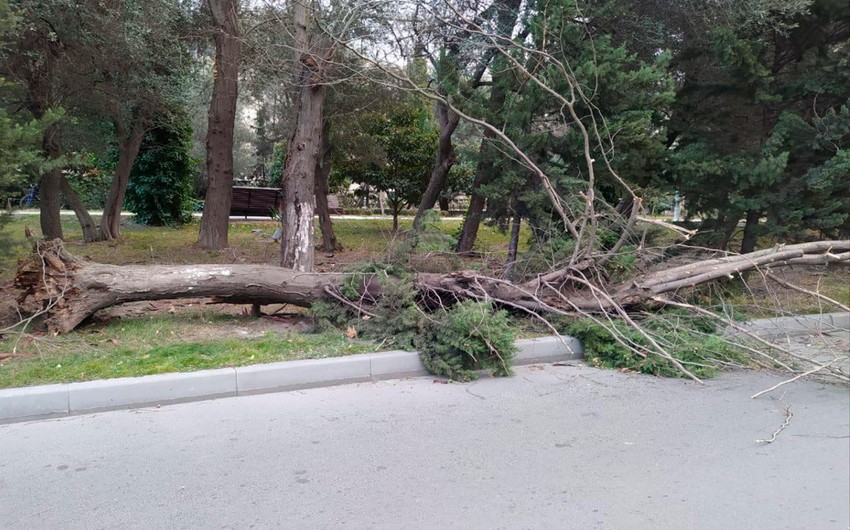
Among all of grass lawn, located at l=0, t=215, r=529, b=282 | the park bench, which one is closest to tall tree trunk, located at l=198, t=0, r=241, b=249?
grass lawn, located at l=0, t=215, r=529, b=282

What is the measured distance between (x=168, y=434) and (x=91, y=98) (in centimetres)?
872

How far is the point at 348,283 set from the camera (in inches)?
274

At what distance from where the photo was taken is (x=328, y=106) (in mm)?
12555

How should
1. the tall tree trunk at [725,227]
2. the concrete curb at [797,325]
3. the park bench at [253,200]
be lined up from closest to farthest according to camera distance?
the concrete curb at [797,325] → the tall tree trunk at [725,227] → the park bench at [253,200]

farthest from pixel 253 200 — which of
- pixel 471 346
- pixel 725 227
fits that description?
pixel 471 346

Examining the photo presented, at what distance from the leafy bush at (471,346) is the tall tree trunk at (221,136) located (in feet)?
25.4

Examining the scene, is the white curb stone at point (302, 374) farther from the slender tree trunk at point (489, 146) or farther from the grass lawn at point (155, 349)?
the slender tree trunk at point (489, 146)

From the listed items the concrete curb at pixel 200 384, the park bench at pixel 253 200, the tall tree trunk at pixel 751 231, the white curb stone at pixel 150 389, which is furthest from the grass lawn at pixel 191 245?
the tall tree trunk at pixel 751 231

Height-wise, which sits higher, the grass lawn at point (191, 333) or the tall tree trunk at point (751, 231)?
the tall tree trunk at point (751, 231)

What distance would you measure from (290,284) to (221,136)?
262 inches

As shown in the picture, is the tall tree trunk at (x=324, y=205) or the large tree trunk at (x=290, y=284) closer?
the large tree trunk at (x=290, y=284)

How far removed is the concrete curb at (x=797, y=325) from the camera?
267 inches

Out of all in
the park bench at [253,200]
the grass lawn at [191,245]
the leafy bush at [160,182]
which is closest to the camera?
the grass lawn at [191,245]

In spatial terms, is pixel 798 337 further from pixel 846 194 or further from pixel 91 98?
pixel 91 98
